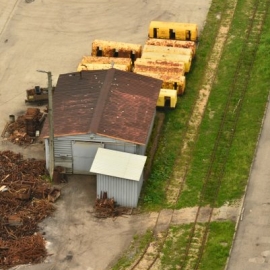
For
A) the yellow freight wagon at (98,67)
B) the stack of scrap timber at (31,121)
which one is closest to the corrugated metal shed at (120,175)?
the stack of scrap timber at (31,121)

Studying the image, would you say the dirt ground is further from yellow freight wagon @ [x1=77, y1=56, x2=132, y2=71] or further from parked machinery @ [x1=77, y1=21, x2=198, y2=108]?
yellow freight wagon @ [x1=77, y1=56, x2=132, y2=71]

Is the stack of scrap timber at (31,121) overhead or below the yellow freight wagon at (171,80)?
below

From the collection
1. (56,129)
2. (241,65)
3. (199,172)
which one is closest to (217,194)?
(199,172)

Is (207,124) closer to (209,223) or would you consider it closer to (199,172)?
(199,172)

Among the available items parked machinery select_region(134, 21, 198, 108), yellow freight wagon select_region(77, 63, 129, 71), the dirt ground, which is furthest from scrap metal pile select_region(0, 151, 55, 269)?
parked machinery select_region(134, 21, 198, 108)

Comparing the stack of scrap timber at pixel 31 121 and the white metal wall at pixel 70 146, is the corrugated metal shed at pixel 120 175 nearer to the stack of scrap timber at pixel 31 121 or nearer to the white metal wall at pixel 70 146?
the white metal wall at pixel 70 146
